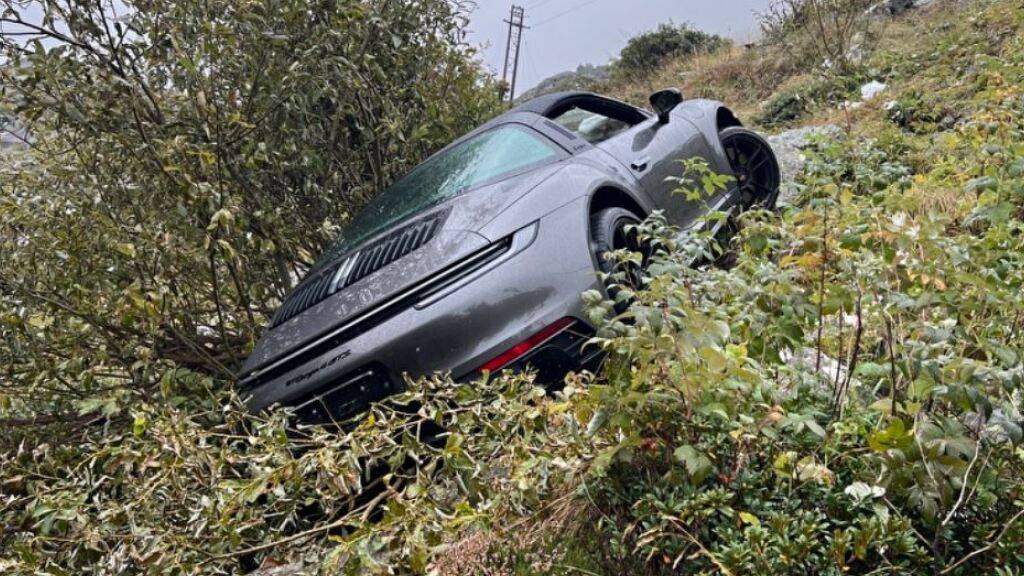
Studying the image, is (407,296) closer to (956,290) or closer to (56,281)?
Result: (956,290)

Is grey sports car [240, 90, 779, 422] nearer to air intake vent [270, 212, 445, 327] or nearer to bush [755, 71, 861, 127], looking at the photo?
air intake vent [270, 212, 445, 327]

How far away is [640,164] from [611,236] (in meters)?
1.09

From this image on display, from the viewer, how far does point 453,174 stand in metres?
4.16

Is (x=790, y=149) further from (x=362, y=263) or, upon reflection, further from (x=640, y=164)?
(x=362, y=263)

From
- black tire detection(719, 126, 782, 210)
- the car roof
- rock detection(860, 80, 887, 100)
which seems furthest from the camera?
rock detection(860, 80, 887, 100)

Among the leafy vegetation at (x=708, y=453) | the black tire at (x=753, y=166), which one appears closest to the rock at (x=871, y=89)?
the black tire at (x=753, y=166)

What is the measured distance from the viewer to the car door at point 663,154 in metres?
4.32

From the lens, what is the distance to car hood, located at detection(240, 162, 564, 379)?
3123mm

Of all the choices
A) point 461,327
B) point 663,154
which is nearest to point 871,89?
point 663,154

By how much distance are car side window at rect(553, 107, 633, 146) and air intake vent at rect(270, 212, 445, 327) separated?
1404mm

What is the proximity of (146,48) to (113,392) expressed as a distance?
1978 millimetres

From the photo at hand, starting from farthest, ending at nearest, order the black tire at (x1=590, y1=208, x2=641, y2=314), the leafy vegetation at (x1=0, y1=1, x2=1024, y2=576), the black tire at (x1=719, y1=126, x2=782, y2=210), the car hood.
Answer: the black tire at (x1=719, y1=126, x2=782, y2=210) < the black tire at (x1=590, y1=208, x2=641, y2=314) < the car hood < the leafy vegetation at (x1=0, y1=1, x2=1024, y2=576)

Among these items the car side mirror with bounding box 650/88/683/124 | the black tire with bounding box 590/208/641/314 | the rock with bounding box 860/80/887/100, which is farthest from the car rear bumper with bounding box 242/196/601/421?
the rock with bounding box 860/80/887/100

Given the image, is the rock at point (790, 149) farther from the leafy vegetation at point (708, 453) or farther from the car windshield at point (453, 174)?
the leafy vegetation at point (708, 453)
